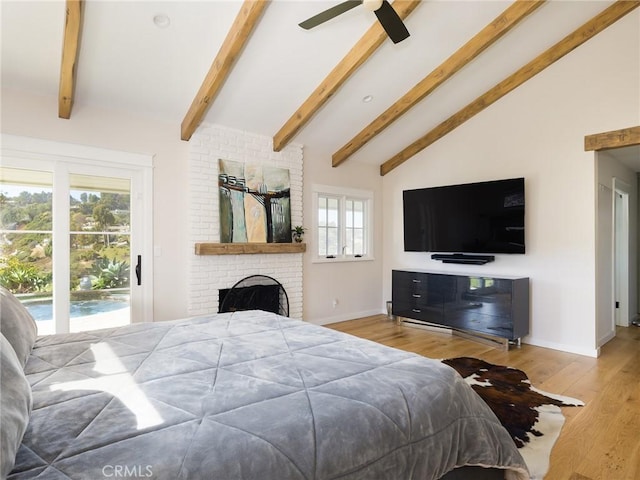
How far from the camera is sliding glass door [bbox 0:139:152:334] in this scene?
3217mm

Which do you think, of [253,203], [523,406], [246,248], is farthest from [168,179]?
[523,406]

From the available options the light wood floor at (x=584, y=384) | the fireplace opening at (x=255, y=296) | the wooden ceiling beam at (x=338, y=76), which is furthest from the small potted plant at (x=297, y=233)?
the light wood floor at (x=584, y=384)

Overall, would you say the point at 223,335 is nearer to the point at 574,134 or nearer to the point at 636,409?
the point at 636,409

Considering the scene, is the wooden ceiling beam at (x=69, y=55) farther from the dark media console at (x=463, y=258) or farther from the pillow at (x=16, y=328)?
the dark media console at (x=463, y=258)

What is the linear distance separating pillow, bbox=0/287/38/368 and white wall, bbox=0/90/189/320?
2229 mm

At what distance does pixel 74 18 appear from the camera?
257cm

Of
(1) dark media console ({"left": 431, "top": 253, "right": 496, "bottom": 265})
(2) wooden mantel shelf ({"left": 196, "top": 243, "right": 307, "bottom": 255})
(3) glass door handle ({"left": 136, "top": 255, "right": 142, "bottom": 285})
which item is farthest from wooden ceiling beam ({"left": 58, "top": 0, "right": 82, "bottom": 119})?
(1) dark media console ({"left": 431, "top": 253, "right": 496, "bottom": 265})

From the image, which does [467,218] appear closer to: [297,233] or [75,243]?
[297,233]

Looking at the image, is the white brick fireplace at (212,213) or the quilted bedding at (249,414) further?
the white brick fireplace at (212,213)

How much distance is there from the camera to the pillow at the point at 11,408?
0.77m

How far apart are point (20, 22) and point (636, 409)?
17.1ft

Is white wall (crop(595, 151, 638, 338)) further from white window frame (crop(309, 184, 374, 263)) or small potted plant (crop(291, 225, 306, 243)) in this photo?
small potted plant (crop(291, 225, 306, 243))

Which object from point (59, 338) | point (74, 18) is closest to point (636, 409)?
point (59, 338)

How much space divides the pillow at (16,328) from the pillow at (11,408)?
0.39 meters
